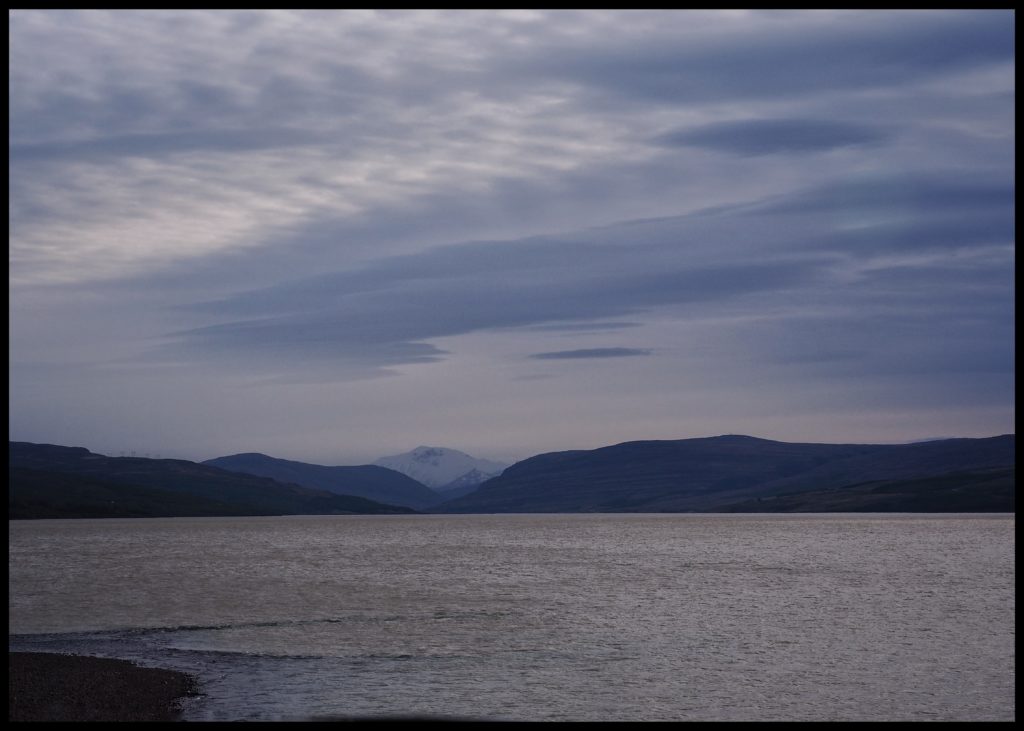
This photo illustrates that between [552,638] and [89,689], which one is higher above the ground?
[89,689]

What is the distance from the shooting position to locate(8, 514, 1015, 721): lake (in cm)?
4212

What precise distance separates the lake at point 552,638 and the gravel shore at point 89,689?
1491 mm

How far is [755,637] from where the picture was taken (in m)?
65.2

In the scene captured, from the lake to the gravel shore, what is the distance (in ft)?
4.89

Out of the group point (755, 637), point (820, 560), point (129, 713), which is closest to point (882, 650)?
point (755, 637)

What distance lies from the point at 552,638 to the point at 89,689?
30528 mm

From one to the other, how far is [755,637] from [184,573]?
81945 millimetres

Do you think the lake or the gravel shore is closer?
the gravel shore

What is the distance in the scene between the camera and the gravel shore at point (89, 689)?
3569 cm

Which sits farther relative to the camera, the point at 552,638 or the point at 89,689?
the point at 552,638

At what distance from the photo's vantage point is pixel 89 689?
4003 centimetres

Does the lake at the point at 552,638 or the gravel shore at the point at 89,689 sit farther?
the lake at the point at 552,638

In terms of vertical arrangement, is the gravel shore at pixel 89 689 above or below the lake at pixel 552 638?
above

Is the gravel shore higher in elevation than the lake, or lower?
higher
